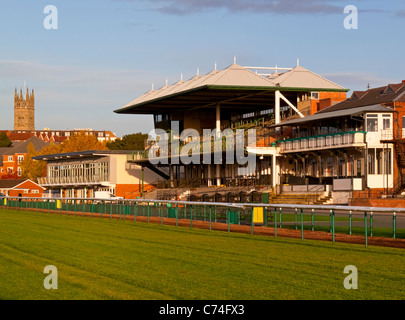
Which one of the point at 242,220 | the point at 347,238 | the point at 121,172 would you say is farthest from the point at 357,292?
the point at 121,172

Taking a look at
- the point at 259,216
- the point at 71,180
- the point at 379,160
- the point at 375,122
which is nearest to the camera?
the point at 259,216

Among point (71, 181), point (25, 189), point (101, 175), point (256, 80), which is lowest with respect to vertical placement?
point (25, 189)

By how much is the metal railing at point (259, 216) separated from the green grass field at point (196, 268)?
2003mm

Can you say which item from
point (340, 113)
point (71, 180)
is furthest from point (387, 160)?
point (71, 180)

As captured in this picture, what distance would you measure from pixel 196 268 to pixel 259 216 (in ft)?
44.2

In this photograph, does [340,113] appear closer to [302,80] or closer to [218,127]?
[302,80]

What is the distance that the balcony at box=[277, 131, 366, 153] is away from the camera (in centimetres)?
5350

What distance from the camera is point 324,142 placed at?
57.0m

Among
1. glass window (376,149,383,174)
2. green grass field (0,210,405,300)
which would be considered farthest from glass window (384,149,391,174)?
green grass field (0,210,405,300)

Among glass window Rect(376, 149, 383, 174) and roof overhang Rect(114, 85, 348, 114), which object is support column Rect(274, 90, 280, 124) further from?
glass window Rect(376, 149, 383, 174)

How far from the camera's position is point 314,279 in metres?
13.9

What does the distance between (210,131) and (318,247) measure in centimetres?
6078

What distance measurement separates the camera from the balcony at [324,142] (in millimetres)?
53500
